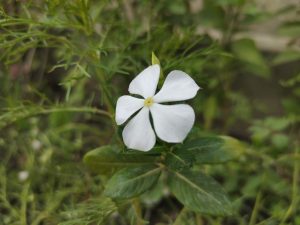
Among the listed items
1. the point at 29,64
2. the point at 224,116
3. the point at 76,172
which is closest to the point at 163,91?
the point at 76,172

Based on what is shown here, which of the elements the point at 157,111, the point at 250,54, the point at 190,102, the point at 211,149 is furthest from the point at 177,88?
the point at 250,54

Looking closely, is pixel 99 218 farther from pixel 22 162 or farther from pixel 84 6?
pixel 22 162

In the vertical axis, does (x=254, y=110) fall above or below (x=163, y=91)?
below

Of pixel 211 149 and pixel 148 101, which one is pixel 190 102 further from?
pixel 148 101

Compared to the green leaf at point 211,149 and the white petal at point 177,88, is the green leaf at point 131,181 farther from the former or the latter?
the white petal at point 177,88

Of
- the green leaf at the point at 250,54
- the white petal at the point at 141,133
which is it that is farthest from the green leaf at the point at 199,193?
the green leaf at the point at 250,54

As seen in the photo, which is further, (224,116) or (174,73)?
(224,116)
